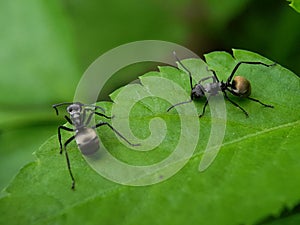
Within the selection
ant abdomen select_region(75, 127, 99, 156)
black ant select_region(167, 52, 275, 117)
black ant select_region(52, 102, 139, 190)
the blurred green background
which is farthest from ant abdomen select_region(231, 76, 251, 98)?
the blurred green background

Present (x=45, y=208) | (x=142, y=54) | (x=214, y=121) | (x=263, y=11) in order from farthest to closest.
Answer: (x=142, y=54), (x=263, y=11), (x=214, y=121), (x=45, y=208)

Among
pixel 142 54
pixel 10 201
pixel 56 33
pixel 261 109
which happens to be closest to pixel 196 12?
pixel 142 54

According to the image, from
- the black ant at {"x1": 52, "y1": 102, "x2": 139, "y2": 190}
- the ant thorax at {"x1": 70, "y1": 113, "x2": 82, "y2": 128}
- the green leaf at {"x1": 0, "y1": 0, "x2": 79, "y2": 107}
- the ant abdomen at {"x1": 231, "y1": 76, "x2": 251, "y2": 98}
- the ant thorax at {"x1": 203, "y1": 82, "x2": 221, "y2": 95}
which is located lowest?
the green leaf at {"x1": 0, "y1": 0, "x2": 79, "y2": 107}

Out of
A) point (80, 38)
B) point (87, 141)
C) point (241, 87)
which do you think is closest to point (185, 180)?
point (87, 141)

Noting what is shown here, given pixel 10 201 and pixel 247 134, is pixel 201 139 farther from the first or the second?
pixel 10 201

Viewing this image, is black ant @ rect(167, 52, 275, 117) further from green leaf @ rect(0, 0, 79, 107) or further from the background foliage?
green leaf @ rect(0, 0, 79, 107)

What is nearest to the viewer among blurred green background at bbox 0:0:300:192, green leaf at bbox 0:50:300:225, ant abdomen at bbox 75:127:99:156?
green leaf at bbox 0:50:300:225

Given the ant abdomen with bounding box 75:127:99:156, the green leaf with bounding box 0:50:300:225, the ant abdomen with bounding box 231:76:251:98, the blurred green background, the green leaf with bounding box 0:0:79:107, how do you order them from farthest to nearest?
the green leaf with bounding box 0:0:79:107 < the blurred green background < the ant abdomen with bounding box 231:76:251:98 < the ant abdomen with bounding box 75:127:99:156 < the green leaf with bounding box 0:50:300:225
